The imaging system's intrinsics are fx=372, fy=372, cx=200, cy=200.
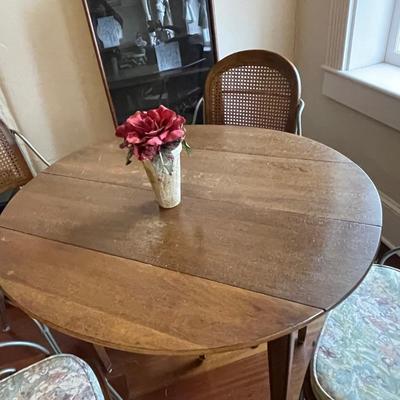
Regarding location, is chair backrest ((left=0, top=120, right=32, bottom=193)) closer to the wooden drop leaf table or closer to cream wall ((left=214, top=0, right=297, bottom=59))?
the wooden drop leaf table

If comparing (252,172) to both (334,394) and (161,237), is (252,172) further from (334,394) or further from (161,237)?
(334,394)

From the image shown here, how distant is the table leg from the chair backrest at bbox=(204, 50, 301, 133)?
Answer: 1009 mm

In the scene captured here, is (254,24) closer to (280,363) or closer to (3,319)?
(280,363)

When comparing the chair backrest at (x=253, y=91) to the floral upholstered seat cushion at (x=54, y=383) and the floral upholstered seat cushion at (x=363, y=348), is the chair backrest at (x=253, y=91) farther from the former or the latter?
the floral upholstered seat cushion at (x=54, y=383)

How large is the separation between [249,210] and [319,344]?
1.24 ft

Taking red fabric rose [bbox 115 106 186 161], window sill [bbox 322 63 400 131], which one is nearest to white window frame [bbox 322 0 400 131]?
window sill [bbox 322 63 400 131]

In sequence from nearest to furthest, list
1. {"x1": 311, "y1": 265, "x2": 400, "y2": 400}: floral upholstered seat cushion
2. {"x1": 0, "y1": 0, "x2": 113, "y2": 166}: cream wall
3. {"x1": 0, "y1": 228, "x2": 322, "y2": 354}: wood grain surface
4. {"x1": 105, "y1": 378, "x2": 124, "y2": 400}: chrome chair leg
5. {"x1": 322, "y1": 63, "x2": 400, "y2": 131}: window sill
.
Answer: {"x1": 0, "y1": 228, "x2": 322, "y2": 354}: wood grain surface < {"x1": 311, "y1": 265, "x2": 400, "y2": 400}: floral upholstered seat cushion < {"x1": 105, "y1": 378, "x2": 124, "y2": 400}: chrome chair leg < {"x1": 322, "y1": 63, "x2": 400, "y2": 131}: window sill < {"x1": 0, "y1": 0, "x2": 113, "y2": 166}: cream wall

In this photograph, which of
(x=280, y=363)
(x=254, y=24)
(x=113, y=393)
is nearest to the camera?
(x=280, y=363)

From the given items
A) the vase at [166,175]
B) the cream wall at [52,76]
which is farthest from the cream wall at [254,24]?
the vase at [166,175]

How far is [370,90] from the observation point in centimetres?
166

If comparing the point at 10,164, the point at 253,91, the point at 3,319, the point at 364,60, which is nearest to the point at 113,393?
the point at 3,319

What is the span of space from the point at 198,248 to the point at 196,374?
75 centimetres

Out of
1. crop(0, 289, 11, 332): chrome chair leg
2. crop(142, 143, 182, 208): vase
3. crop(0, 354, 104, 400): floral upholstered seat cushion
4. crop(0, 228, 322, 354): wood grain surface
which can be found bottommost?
crop(0, 289, 11, 332): chrome chair leg

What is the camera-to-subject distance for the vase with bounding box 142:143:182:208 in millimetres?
906
